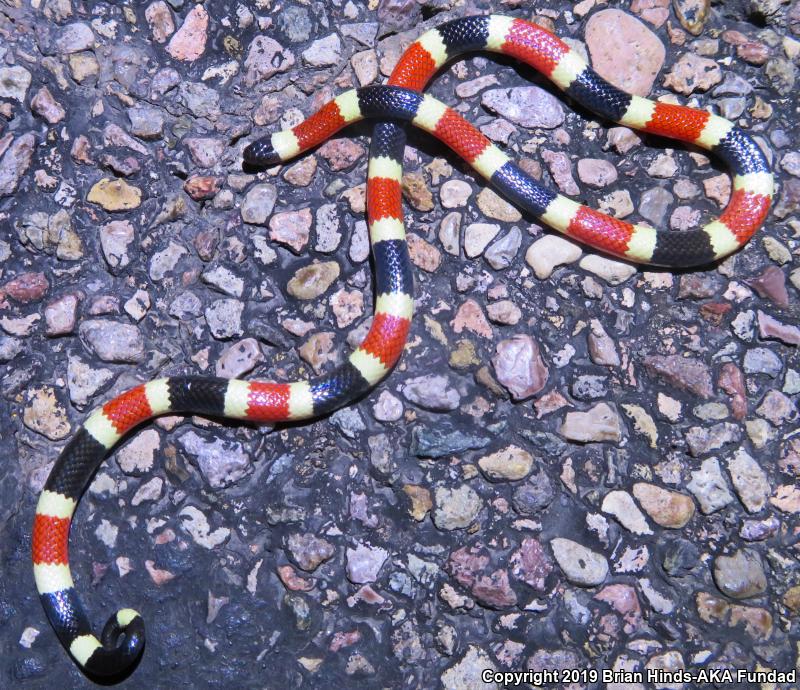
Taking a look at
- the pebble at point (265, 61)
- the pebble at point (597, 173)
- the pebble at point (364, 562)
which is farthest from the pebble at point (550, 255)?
the pebble at point (265, 61)

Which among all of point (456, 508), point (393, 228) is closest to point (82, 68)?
point (393, 228)

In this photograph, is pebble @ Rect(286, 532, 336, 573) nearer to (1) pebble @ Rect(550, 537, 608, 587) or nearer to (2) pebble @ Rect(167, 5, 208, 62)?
(1) pebble @ Rect(550, 537, 608, 587)

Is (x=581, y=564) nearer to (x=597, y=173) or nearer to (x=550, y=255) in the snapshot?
(x=550, y=255)

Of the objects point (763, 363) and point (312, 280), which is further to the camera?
point (312, 280)

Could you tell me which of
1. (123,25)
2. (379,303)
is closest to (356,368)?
(379,303)

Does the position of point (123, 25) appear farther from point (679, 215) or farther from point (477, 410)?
point (679, 215)

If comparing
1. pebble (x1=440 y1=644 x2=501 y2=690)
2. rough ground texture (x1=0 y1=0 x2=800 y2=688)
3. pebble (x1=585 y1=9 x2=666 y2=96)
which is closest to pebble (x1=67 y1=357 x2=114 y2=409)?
rough ground texture (x1=0 y1=0 x2=800 y2=688)
